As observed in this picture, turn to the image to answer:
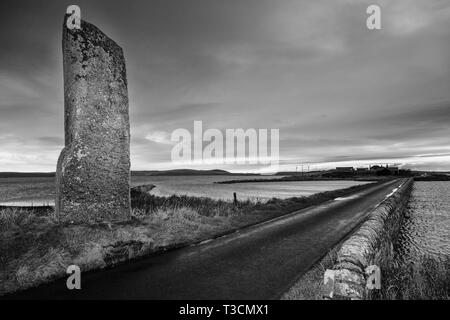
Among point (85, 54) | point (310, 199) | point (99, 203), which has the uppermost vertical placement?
point (85, 54)

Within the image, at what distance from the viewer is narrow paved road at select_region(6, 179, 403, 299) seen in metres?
4.29

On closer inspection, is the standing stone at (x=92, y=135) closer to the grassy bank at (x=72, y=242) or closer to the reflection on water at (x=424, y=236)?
the grassy bank at (x=72, y=242)

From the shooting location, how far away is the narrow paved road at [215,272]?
4289mm

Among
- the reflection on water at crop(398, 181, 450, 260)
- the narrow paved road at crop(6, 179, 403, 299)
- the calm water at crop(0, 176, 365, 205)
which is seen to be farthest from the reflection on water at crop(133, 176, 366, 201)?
the narrow paved road at crop(6, 179, 403, 299)

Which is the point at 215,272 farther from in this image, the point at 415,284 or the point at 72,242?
the point at 415,284

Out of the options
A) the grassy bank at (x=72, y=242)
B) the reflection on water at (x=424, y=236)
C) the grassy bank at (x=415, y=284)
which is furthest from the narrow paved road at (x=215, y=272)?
the reflection on water at (x=424, y=236)

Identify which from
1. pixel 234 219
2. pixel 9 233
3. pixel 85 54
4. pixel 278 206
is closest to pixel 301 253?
pixel 234 219

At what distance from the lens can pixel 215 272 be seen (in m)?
5.25

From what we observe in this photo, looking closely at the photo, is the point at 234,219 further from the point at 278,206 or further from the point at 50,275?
the point at 50,275

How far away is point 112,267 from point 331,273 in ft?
14.3

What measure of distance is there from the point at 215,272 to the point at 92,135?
5.14 m

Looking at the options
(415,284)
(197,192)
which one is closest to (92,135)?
(415,284)

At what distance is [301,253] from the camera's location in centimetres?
667

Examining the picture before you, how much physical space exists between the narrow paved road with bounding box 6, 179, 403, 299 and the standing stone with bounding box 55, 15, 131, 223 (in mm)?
2608
